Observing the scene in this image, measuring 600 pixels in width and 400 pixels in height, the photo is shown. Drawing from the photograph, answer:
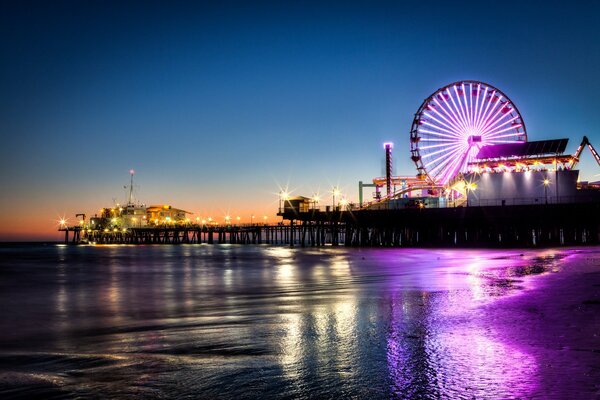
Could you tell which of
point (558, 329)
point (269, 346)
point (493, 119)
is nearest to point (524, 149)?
point (493, 119)

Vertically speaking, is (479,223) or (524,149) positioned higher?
(524,149)

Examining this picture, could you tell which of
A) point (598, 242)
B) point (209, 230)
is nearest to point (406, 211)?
point (598, 242)

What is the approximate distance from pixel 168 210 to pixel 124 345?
160391 mm

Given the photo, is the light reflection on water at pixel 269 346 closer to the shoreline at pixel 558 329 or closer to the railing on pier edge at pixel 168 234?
the shoreline at pixel 558 329

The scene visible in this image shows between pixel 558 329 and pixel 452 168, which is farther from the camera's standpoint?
pixel 452 168

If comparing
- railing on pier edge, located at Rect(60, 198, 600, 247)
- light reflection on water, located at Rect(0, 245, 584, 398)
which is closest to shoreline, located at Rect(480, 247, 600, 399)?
light reflection on water, located at Rect(0, 245, 584, 398)

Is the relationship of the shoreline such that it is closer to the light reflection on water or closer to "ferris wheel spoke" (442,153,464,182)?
the light reflection on water

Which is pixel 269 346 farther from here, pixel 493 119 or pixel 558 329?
pixel 493 119

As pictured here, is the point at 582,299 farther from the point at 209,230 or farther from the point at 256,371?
the point at 209,230

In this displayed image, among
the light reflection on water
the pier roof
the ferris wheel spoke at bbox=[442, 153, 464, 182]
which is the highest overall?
the pier roof

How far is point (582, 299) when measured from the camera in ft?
49.2

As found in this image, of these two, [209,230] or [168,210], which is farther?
[168,210]

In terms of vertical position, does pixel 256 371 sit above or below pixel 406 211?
below

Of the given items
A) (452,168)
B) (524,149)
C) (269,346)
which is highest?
(524,149)
